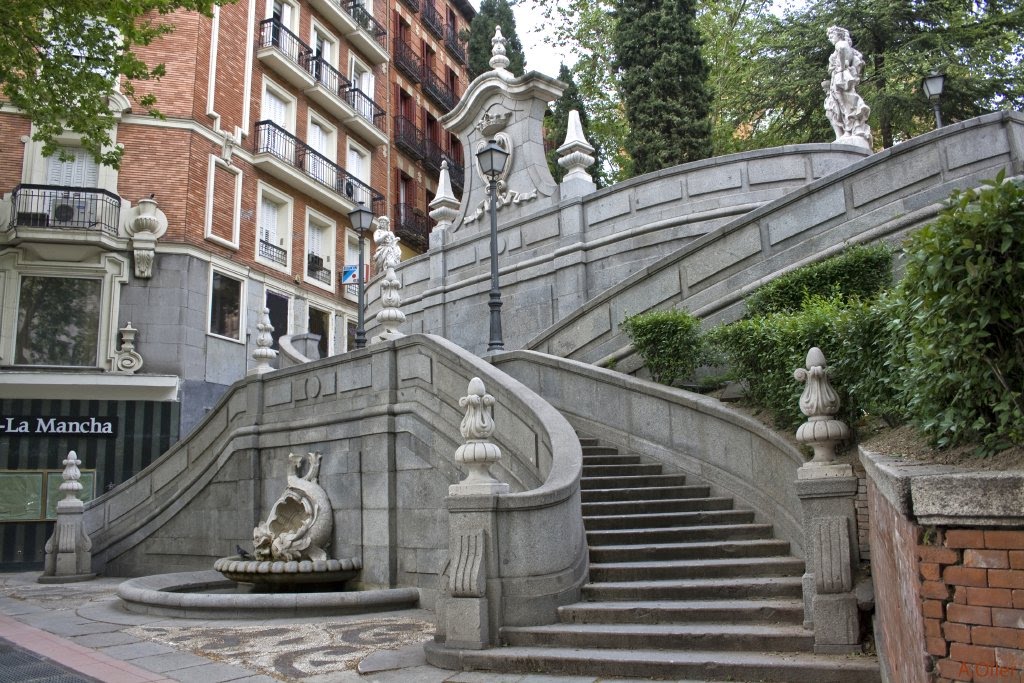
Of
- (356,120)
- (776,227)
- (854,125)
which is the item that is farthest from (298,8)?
(776,227)

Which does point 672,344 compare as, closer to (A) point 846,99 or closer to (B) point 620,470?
(B) point 620,470

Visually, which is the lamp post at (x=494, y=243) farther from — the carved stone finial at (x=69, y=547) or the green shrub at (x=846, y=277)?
the carved stone finial at (x=69, y=547)

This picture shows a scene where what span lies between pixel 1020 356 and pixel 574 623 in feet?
14.6

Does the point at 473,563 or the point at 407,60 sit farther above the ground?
the point at 407,60

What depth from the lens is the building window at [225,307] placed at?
72.6ft

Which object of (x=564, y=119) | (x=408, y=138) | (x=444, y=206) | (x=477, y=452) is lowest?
(x=477, y=452)

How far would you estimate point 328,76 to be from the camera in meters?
29.6

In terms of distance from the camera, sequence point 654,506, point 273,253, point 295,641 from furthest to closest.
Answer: point 273,253 < point 654,506 < point 295,641

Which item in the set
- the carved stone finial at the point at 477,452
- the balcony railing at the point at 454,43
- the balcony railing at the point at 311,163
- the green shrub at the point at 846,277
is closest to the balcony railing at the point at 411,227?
the balcony railing at the point at 311,163

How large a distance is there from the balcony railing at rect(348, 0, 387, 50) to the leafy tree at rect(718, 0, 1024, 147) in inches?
545

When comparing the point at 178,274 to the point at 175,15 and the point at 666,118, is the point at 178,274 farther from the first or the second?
the point at 666,118

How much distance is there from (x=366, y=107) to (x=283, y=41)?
16.7ft

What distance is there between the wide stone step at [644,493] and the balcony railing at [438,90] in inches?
1216

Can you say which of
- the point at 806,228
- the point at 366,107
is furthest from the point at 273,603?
the point at 366,107
